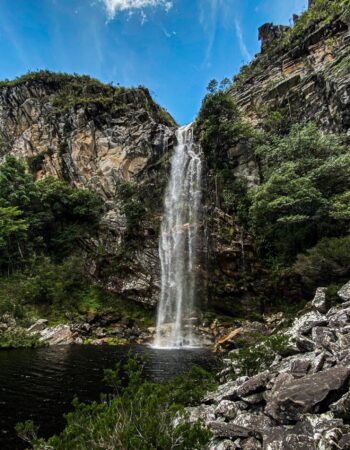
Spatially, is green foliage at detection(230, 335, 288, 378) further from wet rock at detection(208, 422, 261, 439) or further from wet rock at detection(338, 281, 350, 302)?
wet rock at detection(338, 281, 350, 302)

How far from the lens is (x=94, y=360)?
15375 mm

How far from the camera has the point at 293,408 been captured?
5.22m

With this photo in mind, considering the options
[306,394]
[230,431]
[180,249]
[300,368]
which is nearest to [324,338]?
[300,368]

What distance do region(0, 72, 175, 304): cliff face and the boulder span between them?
23996 millimetres

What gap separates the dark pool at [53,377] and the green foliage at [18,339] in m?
1.17

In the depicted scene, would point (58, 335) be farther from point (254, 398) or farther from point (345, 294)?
point (254, 398)

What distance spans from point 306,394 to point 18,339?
19.5 m

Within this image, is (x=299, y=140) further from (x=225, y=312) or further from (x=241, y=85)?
(x=241, y=85)

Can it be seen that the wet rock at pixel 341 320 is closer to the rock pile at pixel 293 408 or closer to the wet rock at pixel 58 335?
the rock pile at pixel 293 408

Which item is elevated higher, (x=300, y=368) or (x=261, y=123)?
(x=261, y=123)

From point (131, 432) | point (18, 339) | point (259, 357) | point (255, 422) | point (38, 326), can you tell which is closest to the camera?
point (131, 432)

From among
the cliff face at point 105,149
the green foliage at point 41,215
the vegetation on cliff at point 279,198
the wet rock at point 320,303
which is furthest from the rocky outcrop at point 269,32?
the wet rock at point 320,303

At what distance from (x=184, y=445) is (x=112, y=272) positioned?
27.3 metres

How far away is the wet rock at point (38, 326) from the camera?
2214 centimetres
